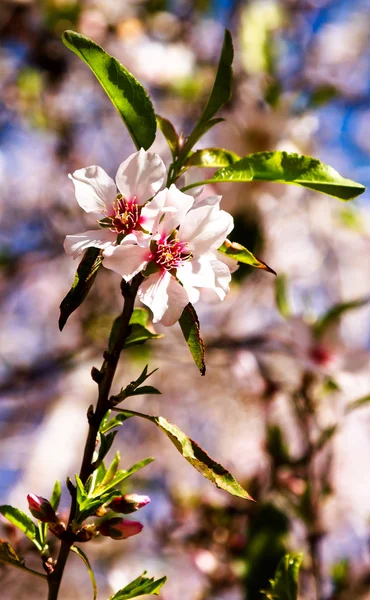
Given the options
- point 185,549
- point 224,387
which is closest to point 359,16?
point 224,387

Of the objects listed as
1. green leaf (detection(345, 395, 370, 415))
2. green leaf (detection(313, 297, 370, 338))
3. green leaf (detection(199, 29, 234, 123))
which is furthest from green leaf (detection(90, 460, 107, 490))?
green leaf (detection(313, 297, 370, 338))

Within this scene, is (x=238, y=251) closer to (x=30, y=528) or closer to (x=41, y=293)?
(x=30, y=528)

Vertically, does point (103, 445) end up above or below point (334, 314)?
below

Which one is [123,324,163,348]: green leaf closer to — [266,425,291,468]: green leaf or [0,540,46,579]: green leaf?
[0,540,46,579]: green leaf

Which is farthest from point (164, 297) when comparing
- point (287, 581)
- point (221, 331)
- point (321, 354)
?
point (221, 331)

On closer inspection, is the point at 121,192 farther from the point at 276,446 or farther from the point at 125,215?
the point at 276,446

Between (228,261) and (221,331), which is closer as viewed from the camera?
(228,261)
